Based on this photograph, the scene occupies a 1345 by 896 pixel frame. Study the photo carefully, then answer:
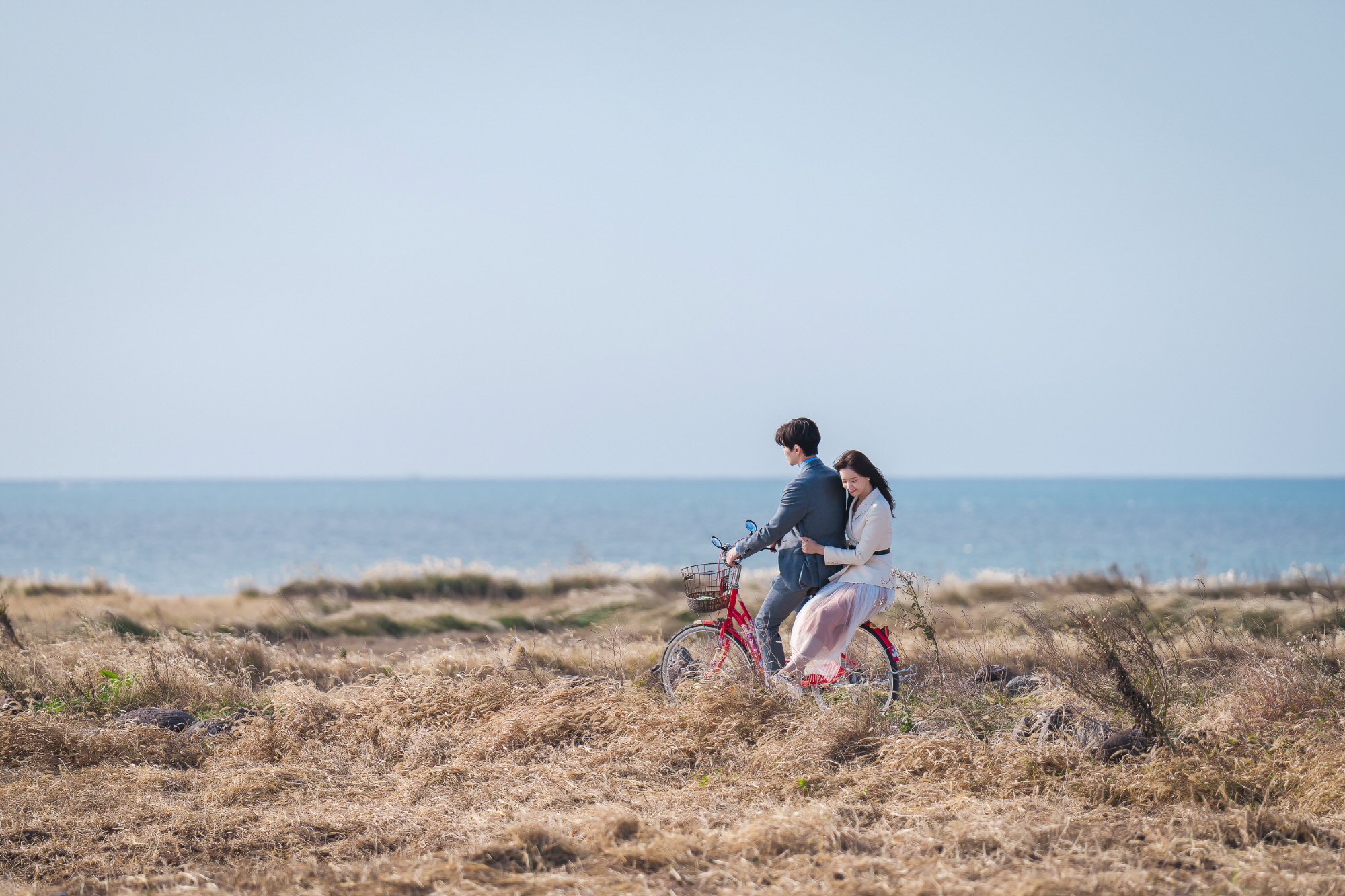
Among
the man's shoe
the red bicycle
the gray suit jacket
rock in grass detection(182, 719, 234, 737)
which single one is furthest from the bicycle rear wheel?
rock in grass detection(182, 719, 234, 737)

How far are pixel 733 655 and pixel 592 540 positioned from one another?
46844mm

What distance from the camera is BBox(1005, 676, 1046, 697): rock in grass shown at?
709cm

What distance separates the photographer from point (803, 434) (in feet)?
21.0

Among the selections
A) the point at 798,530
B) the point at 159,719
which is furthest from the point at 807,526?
the point at 159,719

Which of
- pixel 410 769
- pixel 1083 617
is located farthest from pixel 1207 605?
pixel 410 769

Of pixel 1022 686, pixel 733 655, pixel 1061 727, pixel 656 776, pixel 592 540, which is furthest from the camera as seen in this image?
pixel 592 540

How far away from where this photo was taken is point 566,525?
6719cm

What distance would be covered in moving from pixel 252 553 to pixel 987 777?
44.4 meters

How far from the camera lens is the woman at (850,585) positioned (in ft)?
20.4

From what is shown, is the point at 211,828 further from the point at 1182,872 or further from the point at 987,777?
the point at 1182,872

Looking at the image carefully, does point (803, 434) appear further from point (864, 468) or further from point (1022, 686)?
point (1022, 686)

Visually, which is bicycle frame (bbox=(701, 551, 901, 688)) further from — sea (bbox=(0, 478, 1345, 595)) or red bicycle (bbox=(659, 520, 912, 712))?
sea (bbox=(0, 478, 1345, 595))

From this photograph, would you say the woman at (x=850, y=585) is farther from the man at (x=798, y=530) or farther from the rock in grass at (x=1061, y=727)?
the rock in grass at (x=1061, y=727)

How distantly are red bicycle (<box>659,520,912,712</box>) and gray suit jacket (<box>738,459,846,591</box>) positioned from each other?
16 cm
